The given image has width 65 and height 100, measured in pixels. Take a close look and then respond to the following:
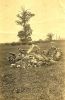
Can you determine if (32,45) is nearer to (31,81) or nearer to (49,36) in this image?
(49,36)

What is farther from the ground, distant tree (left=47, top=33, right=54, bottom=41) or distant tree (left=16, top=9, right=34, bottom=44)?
distant tree (left=16, top=9, right=34, bottom=44)

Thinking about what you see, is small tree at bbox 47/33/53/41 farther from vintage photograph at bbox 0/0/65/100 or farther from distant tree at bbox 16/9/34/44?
distant tree at bbox 16/9/34/44

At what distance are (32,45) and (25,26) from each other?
0.13 m

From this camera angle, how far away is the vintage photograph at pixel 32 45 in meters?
3.06

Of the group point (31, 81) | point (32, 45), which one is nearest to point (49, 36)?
point (32, 45)

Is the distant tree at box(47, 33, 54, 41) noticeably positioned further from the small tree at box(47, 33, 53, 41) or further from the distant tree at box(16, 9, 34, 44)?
the distant tree at box(16, 9, 34, 44)

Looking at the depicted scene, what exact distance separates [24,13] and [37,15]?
3.3 inches

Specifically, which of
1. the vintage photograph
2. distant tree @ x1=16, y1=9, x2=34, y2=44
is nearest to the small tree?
the vintage photograph

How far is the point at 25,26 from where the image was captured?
315 cm

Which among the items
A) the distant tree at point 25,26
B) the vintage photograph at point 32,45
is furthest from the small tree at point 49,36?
the distant tree at point 25,26

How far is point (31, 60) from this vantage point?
3.15 metres

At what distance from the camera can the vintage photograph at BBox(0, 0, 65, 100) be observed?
3061mm

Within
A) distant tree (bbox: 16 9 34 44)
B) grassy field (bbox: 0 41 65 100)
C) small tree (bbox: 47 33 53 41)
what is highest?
distant tree (bbox: 16 9 34 44)

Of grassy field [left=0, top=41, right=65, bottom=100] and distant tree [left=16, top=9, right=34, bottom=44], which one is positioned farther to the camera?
distant tree [left=16, top=9, right=34, bottom=44]
